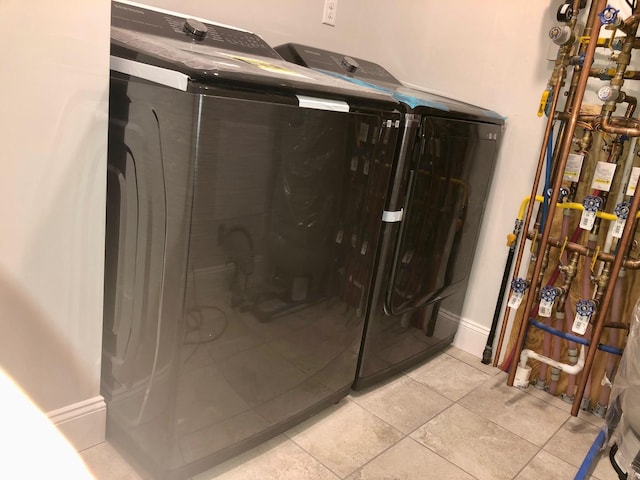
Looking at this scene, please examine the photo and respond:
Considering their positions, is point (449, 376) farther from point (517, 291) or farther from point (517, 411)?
point (517, 291)

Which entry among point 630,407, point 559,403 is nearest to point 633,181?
point 630,407

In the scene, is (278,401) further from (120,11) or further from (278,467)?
(120,11)

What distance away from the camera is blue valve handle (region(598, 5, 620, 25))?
1.52 meters

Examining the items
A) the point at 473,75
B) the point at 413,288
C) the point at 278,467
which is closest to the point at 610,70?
the point at 473,75

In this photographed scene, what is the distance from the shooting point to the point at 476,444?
164cm

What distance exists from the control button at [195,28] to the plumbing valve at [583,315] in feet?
5.21

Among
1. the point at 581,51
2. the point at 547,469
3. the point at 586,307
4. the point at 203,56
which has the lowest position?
the point at 547,469

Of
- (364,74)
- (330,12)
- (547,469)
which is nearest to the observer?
(547,469)

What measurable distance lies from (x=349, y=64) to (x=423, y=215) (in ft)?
2.33

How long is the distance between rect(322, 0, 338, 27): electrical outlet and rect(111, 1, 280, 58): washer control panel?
0.66 metres

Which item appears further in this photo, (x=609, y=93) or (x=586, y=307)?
(x=586, y=307)

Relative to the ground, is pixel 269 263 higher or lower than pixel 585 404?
higher

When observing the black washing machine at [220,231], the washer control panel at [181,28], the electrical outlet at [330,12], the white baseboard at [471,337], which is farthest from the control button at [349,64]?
the white baseboard at [471,337]

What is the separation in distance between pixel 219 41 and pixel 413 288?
1.08 metres
